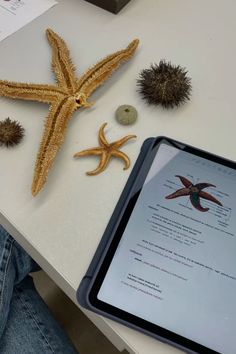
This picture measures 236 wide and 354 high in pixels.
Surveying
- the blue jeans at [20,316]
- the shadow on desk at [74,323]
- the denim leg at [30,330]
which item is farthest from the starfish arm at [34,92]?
the shadow on desk at [74,323]

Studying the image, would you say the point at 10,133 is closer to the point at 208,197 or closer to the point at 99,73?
the point at 99,73

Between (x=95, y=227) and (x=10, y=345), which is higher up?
(x=95, y=227)

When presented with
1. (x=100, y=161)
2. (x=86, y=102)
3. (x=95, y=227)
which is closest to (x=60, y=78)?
(x=86, y=102)

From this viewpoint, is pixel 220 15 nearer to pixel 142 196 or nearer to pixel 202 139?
pixel 202 139

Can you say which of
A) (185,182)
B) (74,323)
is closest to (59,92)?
(185,182)

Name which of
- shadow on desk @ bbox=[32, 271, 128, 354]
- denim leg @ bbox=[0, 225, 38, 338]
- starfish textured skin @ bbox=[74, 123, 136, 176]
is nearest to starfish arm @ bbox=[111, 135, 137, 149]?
starfish textured skin @ bbox=[74, 123, 136, 176]

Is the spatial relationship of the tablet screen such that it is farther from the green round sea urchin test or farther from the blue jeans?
the blue jeans

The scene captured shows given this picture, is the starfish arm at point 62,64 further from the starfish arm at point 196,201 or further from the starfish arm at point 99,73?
the starfish arm at point 196,201
